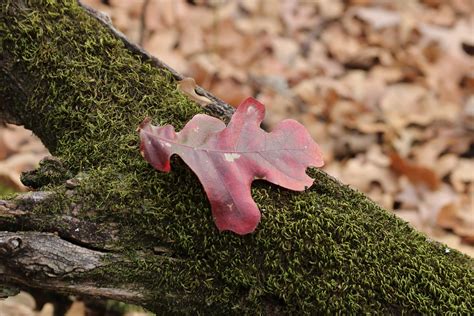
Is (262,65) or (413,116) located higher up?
(262,65)

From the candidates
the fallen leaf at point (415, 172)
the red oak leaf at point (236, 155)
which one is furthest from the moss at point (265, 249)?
the fallen leaf at point (415, 172)

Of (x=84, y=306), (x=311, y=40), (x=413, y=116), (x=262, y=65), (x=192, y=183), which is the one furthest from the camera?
(x=311, y=40)

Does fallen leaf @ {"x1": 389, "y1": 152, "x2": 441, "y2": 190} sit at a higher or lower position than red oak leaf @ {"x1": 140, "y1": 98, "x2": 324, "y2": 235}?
higher

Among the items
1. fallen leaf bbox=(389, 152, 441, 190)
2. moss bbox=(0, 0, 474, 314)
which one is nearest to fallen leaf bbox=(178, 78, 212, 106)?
moss bbox=(0, 0, 474, 314)

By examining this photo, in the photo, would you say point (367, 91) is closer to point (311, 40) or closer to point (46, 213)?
point (311, 40)

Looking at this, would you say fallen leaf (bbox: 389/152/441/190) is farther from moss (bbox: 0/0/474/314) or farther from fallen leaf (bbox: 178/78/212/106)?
fallen leaf (bbox: 178/78/212/106)

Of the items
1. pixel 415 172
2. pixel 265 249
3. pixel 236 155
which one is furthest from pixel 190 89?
pixel 415 172

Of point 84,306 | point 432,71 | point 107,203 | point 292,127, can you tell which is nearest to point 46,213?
point 107,203

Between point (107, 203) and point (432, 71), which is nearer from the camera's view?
point (107, 203)
